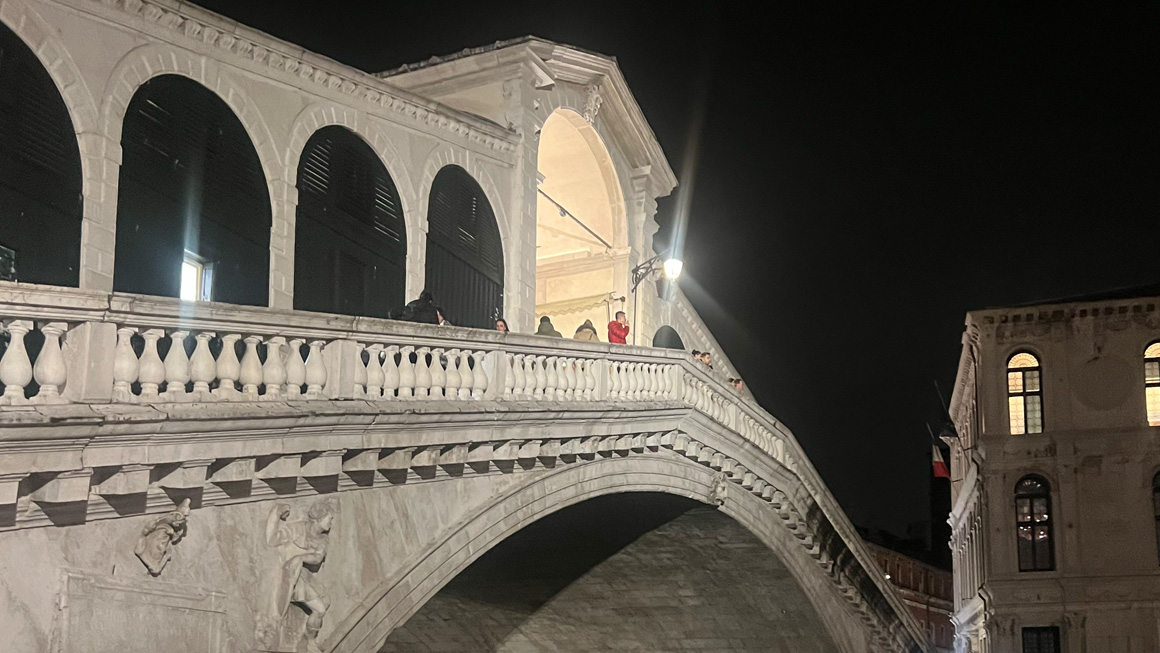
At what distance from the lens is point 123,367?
9062 millimetres

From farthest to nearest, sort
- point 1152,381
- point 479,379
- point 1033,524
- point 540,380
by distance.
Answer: point 1033,524
point 1152,381
point 540,380
point 479,379

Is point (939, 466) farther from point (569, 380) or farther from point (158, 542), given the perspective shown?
point (158, 542)

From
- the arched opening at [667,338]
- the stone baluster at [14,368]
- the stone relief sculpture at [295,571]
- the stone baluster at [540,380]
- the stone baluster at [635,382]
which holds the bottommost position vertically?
the stone relief sculpture at [295,571]

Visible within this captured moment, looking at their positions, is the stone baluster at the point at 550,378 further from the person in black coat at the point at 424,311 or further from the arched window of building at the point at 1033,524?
the arched window of building at the point at 1033,524

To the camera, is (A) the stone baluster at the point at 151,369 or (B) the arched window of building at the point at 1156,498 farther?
(B) the arched window of building at the point at 1156,498

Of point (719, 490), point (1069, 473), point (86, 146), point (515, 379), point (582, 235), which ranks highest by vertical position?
point (582, 235)

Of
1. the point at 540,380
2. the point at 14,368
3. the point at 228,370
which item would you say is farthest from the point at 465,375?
the point at 14,368

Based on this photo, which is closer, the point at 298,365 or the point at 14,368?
the point at 14,368

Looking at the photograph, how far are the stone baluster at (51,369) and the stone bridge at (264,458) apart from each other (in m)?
0.01

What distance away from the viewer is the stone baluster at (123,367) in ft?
29.6

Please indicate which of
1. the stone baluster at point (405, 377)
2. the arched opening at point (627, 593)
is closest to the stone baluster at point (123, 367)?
the stone baluster at point (405, 377)

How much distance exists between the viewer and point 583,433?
15273 mm

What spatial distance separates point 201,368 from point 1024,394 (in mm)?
27356

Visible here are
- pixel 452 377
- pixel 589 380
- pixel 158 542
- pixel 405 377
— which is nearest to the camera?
pixel 158 542
